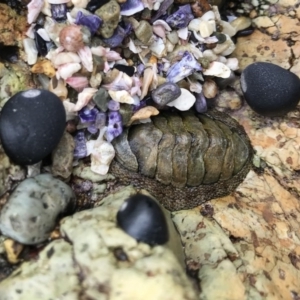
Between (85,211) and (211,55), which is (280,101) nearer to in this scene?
(211,55)

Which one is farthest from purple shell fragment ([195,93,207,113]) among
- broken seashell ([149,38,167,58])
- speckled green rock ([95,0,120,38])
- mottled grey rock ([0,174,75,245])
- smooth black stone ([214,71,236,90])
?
mottled grey rock ([0,174,75,245])

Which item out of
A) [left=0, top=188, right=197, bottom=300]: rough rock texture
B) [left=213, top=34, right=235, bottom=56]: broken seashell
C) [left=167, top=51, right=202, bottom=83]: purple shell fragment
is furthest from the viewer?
[left=213, top=34, right=235, bottom=56]: broken seashell

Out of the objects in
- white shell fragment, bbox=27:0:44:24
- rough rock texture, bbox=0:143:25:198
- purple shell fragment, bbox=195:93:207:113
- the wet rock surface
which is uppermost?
white shell fragment, bbox=27:0:44:24

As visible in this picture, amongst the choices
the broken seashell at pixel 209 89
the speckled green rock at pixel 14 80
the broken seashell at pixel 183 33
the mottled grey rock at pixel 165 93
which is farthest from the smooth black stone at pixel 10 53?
the broken seashell at pixel 209 89

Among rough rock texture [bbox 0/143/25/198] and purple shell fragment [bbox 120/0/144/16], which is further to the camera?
purple shell fragment [bbox 120/0/144/16]

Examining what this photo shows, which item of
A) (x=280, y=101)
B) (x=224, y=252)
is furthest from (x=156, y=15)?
(x=224, y=252)

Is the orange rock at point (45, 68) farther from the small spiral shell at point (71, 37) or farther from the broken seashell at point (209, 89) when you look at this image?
the broken seashell at point (209, 89)

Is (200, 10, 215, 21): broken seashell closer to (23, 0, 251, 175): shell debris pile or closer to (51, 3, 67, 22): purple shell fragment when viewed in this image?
(23, 0, 251, 175): shell debris pile

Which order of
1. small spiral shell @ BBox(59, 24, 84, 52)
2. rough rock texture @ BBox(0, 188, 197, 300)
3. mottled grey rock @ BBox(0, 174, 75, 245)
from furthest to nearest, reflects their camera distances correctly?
small spiral shell @ BBox(59, 24, 84, 52), mottled grey rock @ BBox(0, 174, 75, 245), rough rock texture @ BBox(0, 188, 197, 300)
